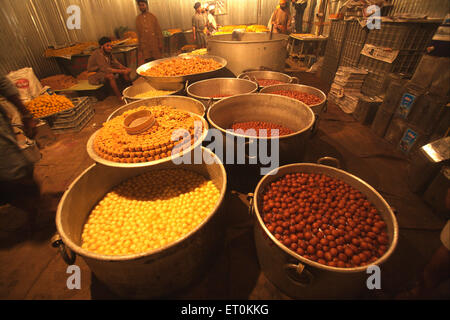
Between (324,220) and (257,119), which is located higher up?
(257,119)

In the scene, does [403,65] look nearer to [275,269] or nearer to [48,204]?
[275,269]

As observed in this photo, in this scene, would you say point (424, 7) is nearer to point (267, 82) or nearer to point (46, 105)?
point (267, 82)

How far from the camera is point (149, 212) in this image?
7.02 feet

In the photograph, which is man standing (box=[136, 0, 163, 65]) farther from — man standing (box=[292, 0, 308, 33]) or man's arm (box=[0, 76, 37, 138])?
man standing (box=[292, 0, 308, 33])

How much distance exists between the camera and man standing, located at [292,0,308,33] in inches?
362

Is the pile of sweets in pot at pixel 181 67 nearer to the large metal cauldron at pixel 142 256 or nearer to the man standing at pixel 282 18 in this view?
the large metal cauldron at pixel 142 256

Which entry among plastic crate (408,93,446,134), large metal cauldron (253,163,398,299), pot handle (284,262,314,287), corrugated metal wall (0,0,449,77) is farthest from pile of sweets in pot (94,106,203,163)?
corrugated metal wall (0,0,449,77)

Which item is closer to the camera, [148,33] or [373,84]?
[373,84]

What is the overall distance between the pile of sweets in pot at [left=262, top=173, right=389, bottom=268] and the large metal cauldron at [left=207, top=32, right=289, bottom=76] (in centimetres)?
315

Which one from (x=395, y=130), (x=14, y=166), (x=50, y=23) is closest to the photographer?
(x=14, y=166)

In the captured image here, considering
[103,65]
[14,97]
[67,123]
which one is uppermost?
[14,97]

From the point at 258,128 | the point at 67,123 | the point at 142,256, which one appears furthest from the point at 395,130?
the point at 67,123

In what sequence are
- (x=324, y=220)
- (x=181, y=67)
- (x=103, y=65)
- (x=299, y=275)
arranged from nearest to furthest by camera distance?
1. (x=299, y=275)
2. (x=324, y=220)
3. (x=181, y=67)
4. (x=103, y=65)

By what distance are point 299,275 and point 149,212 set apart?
1.54m
